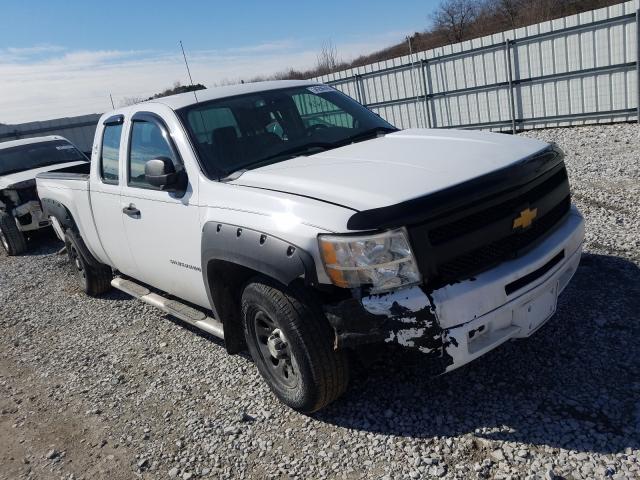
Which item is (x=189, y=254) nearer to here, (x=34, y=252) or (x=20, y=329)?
(x=20, y=329)

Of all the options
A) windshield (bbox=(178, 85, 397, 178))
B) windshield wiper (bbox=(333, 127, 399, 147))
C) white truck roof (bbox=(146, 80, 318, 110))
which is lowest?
windshield wiper (bbox=(333, 127, 399, 147))

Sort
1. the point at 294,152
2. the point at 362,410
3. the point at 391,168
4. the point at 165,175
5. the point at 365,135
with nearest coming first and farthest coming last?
the point at 391,168 → the point at 362,410 → the point at 165,175 → the point at 294,152 → the point at 365,135

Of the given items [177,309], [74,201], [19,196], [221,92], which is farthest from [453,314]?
[19,196]

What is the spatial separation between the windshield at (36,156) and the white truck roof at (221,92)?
286 inches

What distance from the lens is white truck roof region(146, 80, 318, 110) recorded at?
3947 millimetres

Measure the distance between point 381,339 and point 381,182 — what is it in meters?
0.79

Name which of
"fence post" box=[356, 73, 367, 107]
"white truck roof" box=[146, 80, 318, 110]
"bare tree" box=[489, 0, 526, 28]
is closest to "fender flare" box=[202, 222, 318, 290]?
"white truck roof" box=[146, 80, 318, 110]

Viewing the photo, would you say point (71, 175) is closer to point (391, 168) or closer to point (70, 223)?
point (70, 223)

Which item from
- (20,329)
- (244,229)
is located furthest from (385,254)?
(20,329)

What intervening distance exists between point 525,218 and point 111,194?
10.9 ft

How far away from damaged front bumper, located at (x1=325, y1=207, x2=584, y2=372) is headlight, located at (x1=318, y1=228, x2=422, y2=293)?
67 mm

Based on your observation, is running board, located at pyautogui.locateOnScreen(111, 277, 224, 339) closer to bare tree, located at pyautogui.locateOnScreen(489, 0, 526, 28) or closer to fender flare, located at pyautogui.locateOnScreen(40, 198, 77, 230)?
fender flare, located at pyautogui.locateOnScreen(40, 198, 77, 230)

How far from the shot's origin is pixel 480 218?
2.66 m

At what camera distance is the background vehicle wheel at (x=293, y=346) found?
2725 millimetres
